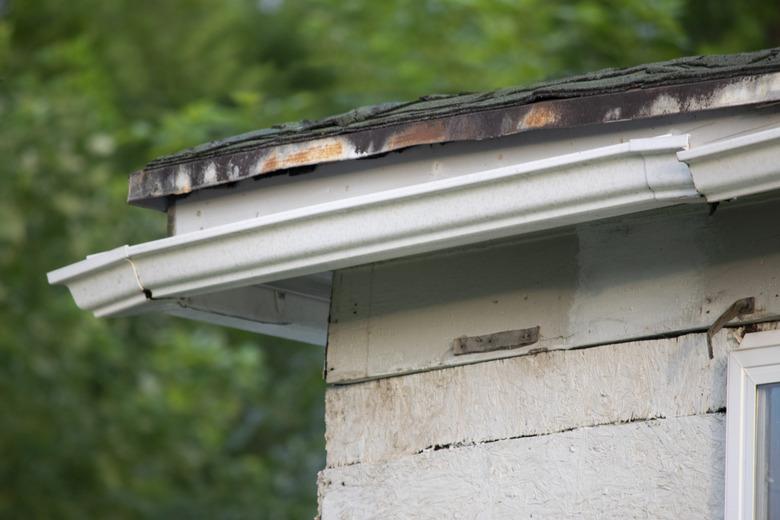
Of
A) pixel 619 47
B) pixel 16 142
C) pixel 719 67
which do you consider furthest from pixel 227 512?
pixel 719 67

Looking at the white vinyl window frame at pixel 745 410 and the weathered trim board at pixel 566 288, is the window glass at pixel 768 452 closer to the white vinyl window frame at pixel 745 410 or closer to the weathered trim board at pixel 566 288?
the white vinyl window frame at pixel 745 410

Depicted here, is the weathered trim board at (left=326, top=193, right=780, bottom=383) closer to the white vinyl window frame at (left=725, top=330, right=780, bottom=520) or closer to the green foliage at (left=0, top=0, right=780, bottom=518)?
the white vinyl window frame at (left=725, top=330, right=780, bottom=520)

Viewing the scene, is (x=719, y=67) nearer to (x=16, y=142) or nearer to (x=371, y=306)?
(x=371, y=306)

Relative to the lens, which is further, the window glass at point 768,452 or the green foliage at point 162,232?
the green foliage at point 162,232

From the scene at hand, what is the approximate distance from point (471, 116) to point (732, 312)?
74cm

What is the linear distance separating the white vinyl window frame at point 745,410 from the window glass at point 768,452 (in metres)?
0.01

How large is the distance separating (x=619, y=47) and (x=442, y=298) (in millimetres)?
7492

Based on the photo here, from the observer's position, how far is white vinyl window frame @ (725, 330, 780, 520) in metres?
2.63

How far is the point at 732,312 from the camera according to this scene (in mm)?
2773

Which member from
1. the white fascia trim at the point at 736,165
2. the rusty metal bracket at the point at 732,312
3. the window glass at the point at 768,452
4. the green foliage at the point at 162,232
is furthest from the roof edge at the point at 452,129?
the green foliage at the point at 162,232

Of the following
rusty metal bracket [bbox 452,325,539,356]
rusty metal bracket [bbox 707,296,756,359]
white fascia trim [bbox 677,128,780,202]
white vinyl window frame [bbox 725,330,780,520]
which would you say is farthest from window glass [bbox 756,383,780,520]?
rusty metal bracket [bbox 452,325,539,356]

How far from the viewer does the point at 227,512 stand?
12875mm

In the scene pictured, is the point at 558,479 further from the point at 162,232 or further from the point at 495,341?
the point at 162,232

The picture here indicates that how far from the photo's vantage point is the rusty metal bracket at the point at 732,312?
2766 mm
